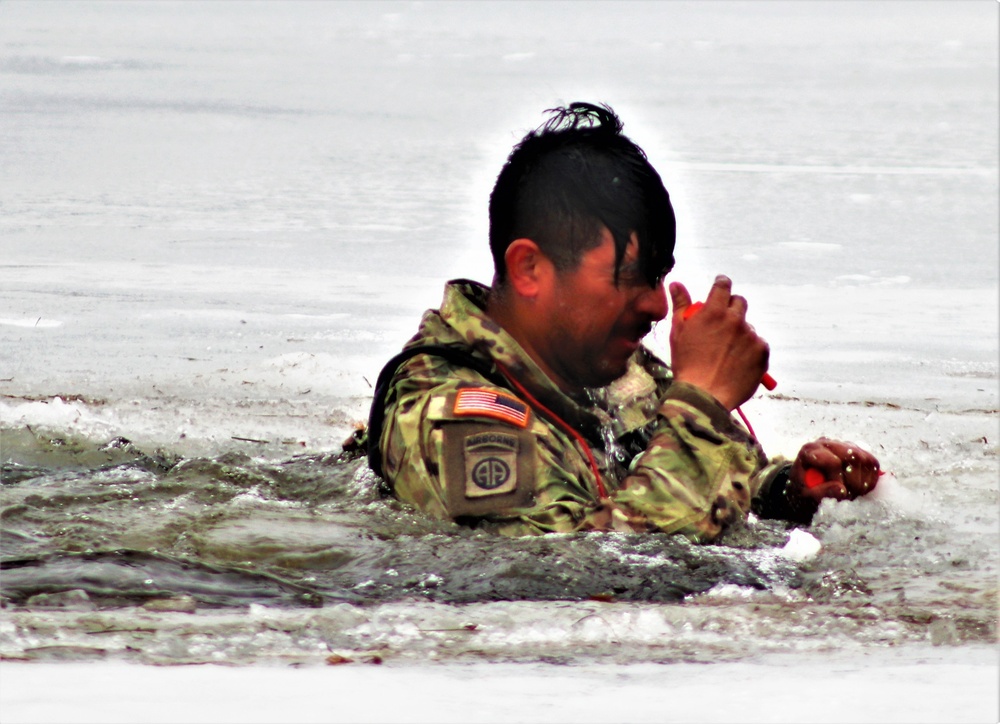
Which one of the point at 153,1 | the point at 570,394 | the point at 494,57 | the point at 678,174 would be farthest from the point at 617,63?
the point at 570,394

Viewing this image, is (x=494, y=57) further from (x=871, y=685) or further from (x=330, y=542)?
(x=871, y=685)

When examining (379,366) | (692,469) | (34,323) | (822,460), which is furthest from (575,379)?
(34,323)

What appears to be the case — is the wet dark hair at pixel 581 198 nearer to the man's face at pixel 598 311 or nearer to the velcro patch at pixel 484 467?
the man's face at pixel 598 311

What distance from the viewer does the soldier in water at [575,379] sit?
2.84 metres

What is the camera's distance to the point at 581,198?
9.95 feet

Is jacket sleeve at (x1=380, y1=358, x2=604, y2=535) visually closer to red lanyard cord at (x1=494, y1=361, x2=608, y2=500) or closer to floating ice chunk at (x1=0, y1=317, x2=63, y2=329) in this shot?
red lanyard cord at (x1=494, y1=361, x2=608, y2=500)

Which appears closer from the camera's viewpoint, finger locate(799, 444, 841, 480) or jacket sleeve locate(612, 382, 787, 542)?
jacket sleeve locate(612, 382, 787, 542)

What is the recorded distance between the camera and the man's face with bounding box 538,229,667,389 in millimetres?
2998

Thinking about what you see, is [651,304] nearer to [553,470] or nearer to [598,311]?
[598,311]

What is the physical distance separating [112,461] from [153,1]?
19.4m

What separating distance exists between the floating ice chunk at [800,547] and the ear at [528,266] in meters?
0.81

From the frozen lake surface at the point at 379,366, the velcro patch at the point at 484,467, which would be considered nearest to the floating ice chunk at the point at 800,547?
the frozen lake surface at the point at 379,366

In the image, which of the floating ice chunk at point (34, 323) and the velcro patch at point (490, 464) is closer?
the velcro patch at point (490, 464)

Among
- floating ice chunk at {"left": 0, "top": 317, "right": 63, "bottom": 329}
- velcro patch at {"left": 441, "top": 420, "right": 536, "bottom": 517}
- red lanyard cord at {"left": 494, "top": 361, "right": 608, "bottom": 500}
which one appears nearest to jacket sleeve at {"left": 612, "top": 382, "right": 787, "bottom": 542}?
red lanyard cord at {"left": 494, "top": 361, "right": 608, "bottom": 500}
